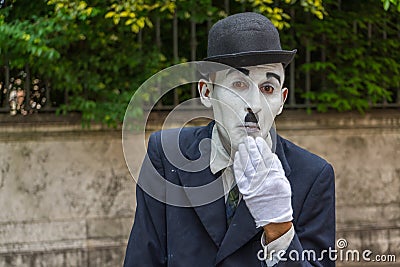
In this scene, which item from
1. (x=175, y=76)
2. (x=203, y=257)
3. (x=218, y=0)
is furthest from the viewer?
(x=218, y=0)

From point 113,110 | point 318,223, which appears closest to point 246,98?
point 318,223

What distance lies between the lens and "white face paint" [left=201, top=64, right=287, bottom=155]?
1708 mm

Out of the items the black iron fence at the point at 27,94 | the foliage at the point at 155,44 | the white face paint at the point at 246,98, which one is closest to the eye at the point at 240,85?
the white face paint at the point at 246,98

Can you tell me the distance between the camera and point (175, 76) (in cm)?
198

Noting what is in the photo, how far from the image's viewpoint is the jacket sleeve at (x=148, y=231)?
1.85m

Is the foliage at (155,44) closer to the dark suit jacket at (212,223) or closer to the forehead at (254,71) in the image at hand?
the dark suit jacket at (212,223)

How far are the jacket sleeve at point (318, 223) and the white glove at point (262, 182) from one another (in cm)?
17

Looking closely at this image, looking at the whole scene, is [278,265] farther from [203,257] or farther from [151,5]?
[151,5]

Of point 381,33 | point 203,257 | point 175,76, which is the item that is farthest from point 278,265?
point 381,33

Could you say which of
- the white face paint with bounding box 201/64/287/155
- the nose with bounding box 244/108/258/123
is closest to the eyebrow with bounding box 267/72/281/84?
the white face paint with bounding box 201/64/287/155

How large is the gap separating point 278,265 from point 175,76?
675 millimetres

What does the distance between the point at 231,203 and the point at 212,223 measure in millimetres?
82

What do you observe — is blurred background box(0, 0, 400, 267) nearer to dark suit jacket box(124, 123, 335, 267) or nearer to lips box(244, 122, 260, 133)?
dark suit jacket box(124, 123, 335, 267)

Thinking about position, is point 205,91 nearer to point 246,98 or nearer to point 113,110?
point 246,98
